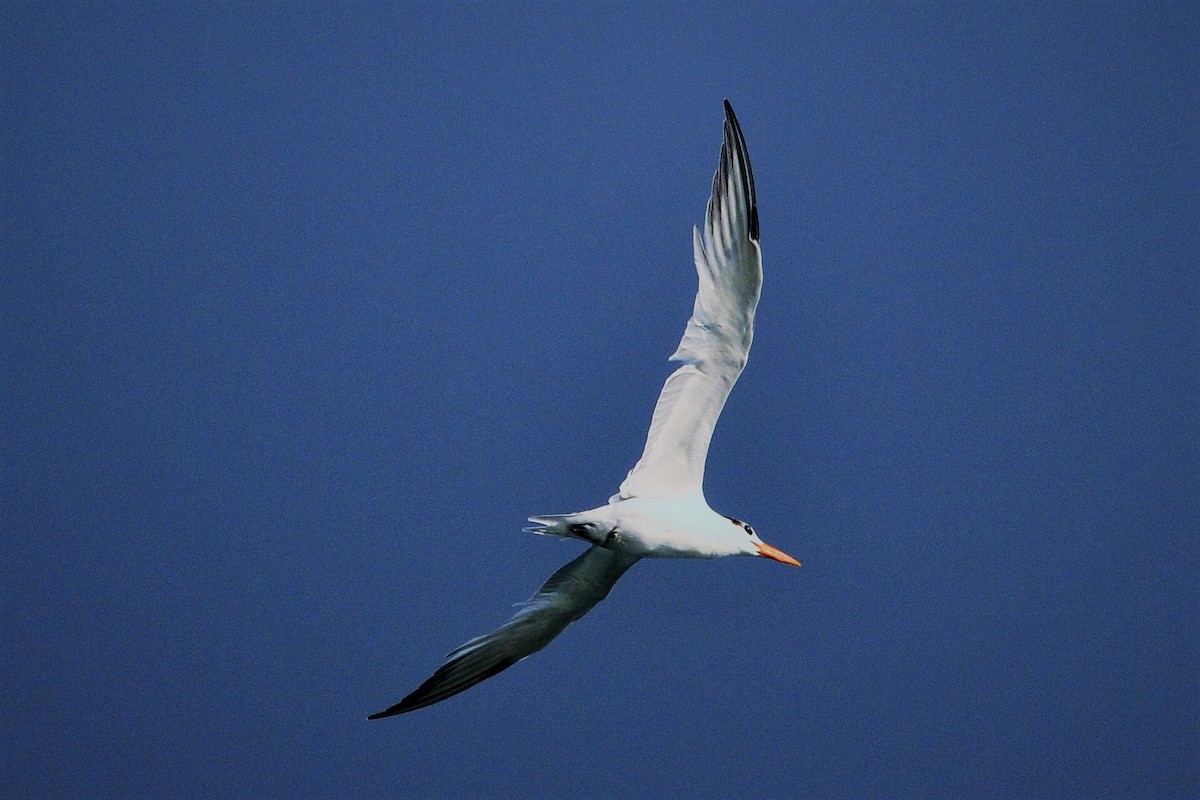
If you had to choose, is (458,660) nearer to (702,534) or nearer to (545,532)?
(545,532)

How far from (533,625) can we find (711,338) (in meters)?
2.06

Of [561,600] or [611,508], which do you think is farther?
[561,600]

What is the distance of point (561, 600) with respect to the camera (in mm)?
7152

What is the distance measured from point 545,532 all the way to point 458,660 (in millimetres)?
1169

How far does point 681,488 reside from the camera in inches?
273

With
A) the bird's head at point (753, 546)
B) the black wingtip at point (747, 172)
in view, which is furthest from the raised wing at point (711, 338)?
the bird's head at point (753, 546)

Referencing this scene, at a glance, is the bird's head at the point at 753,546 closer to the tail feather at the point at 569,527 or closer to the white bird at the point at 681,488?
the white bird at the point at 681,488

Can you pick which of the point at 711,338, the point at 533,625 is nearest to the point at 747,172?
the point at 711,338

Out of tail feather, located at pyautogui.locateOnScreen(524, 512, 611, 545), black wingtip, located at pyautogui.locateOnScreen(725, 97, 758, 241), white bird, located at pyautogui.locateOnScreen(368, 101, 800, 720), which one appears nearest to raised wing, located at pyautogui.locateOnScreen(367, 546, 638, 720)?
white bird, located at pyautogui.locateOnScreen(368, 101, 800, 720)

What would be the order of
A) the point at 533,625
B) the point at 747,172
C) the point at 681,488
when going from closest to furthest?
the point at 747,172, the point at 681,488, the point at 533,625

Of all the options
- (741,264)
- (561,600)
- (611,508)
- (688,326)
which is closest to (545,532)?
(611,508)

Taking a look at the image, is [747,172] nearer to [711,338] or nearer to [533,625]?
[711,338]

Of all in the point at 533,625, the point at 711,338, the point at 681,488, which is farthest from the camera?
the point at 533,625

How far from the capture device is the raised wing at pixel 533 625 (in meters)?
7.05
